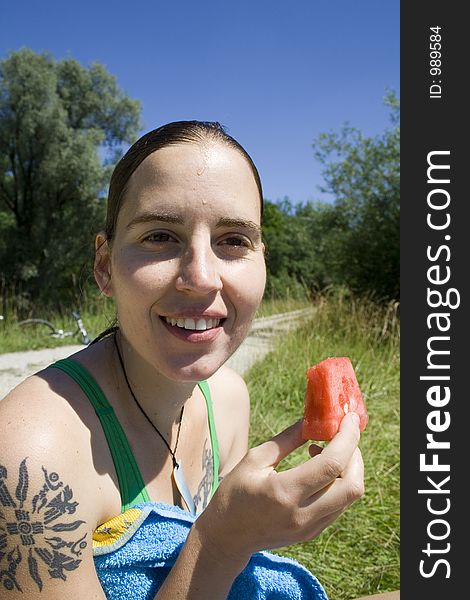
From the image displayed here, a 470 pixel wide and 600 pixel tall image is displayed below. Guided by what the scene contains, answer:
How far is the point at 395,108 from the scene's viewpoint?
13.2 meters

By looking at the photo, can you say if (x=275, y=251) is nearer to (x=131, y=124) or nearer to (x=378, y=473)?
(x=131, y=124)

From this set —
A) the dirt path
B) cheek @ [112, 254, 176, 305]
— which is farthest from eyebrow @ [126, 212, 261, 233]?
the dirt path

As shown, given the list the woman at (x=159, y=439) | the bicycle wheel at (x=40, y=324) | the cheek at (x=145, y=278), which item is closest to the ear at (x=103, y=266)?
the woman at (x=159, y=439)

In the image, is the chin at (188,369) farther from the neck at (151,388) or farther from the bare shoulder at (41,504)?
the bare shoulder at (41,504)

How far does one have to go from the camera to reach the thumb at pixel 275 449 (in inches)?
56.7

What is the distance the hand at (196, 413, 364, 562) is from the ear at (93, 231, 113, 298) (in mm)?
757

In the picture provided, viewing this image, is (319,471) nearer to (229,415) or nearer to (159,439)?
(159,439)

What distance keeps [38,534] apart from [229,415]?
3.42ft

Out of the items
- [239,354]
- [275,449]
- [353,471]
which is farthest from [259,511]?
[239,354]

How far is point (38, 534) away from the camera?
1.37 metres

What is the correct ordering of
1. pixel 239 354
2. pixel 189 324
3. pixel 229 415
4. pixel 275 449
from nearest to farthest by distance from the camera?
pixel 275 449
pixel 189 324
pixel 229 415
pixel 239 354

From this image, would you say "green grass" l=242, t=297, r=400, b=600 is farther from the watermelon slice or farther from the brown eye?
the brown eye

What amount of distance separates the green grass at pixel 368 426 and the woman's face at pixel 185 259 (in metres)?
2.81

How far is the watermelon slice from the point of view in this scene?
165 centimetres
